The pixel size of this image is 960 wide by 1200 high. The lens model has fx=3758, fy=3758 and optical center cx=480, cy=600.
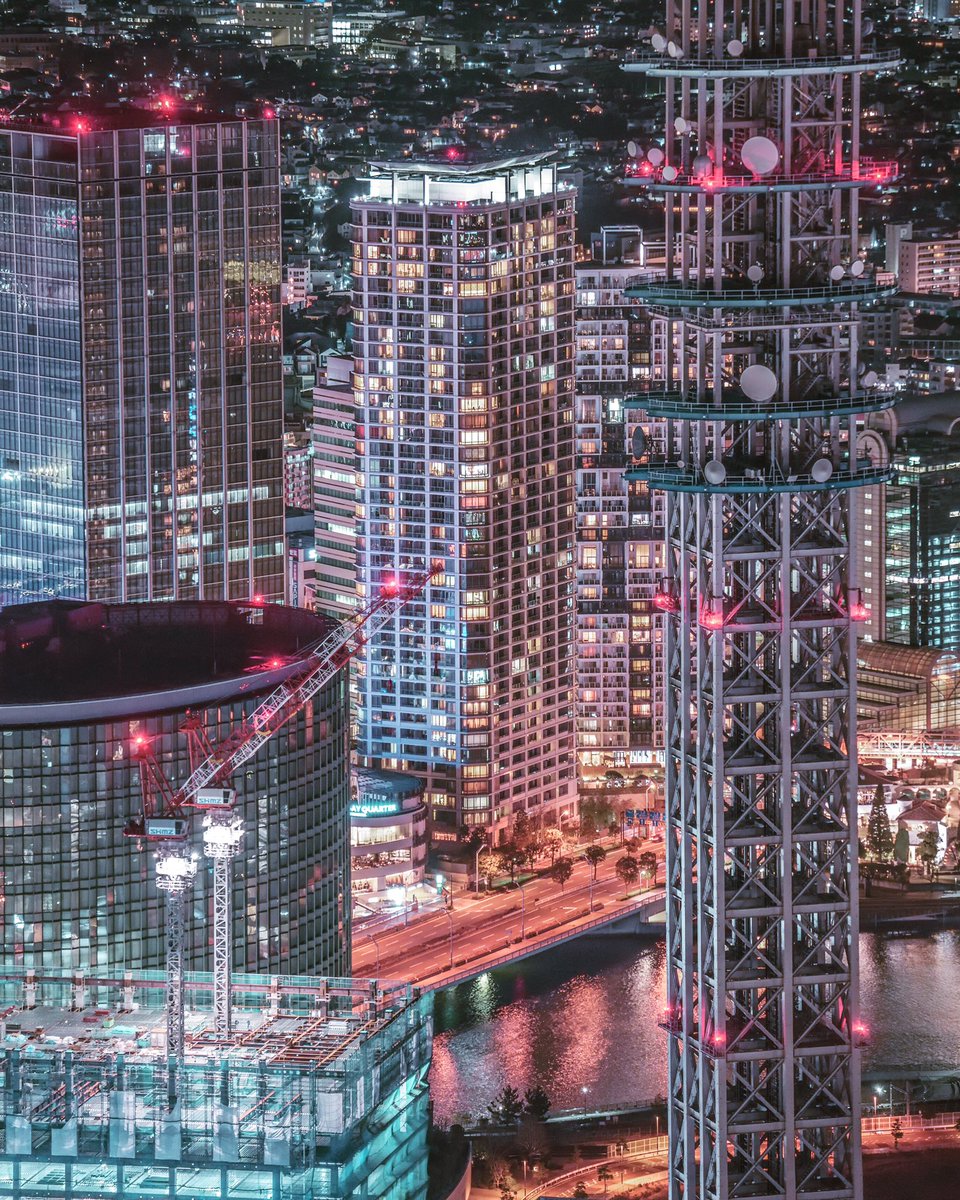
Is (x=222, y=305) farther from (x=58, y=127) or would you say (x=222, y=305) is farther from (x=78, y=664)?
(x=78, y=664)

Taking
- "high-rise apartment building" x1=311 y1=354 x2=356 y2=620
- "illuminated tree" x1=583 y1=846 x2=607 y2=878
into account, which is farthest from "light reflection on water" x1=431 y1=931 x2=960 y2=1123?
"high-rise apartment building" x1=311 y1=354 x2=356 y2=620

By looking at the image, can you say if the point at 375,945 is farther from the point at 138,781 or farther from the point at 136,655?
the point at 138,781

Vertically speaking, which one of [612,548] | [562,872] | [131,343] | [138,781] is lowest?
[562,872]

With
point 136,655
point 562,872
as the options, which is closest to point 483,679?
point 562,872

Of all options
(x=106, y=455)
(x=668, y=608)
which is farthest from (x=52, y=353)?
(x=668, y=608)

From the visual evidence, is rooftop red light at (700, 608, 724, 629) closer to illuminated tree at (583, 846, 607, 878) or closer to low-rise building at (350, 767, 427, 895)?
low-rise building at (350, 767, 427, 895)

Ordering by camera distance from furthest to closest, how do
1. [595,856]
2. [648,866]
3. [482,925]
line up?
1. [595,856]
2. [648,866]
3. [482,925]

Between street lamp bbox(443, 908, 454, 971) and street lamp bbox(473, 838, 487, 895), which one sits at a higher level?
street lamp bbox(473, 838, 487, 895)
